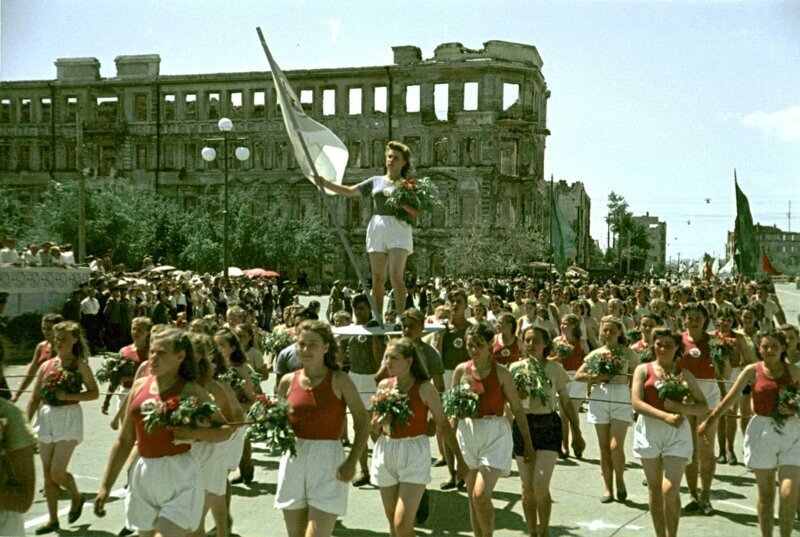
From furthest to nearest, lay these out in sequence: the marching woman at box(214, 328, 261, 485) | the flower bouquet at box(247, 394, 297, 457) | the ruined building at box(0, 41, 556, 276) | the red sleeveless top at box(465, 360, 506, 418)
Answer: the ruined building at box(0, 41, 556, 276) < the marching woman at box(214, 328, 261, 485) < the red sleeveless top at box(465, 360, 506, 418) < the flower bouquet at box(247, 394, 297, 457)

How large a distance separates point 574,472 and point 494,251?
52.1 metres

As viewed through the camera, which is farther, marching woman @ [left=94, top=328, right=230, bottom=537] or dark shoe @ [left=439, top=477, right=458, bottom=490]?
dark shoe @ [left=439, top=477, right=458, bottom=490]

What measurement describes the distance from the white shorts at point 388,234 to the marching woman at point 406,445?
3.62m

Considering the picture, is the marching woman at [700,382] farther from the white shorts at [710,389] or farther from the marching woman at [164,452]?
the marching woman at [164,452]

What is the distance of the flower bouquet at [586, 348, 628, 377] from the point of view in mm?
9461

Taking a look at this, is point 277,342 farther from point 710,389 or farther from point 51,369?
point 710,389

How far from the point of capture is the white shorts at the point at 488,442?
716 cm

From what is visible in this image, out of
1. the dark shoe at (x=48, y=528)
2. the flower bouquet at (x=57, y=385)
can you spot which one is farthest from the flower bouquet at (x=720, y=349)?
the dark shoe at (x=48, y=528)

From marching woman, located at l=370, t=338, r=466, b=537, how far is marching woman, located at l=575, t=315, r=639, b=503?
305 cm

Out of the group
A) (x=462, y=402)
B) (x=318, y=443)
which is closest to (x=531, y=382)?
(x=462, y=402)

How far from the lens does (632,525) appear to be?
8438 millimetres

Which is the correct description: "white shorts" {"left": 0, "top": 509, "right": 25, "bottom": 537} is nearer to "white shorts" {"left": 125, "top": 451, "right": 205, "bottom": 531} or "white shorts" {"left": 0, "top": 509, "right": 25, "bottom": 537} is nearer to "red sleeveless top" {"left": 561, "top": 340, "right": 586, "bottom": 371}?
"white shorts" {"left": 125, "top": 451, "right": 205, "bottom": 531}

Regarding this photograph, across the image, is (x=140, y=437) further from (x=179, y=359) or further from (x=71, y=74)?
(x=71, y=74)

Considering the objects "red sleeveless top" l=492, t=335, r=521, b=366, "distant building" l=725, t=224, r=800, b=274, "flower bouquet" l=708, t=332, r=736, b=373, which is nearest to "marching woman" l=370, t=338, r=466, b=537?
"red sleeveless top" l=492, t=335, r=521, b=366
